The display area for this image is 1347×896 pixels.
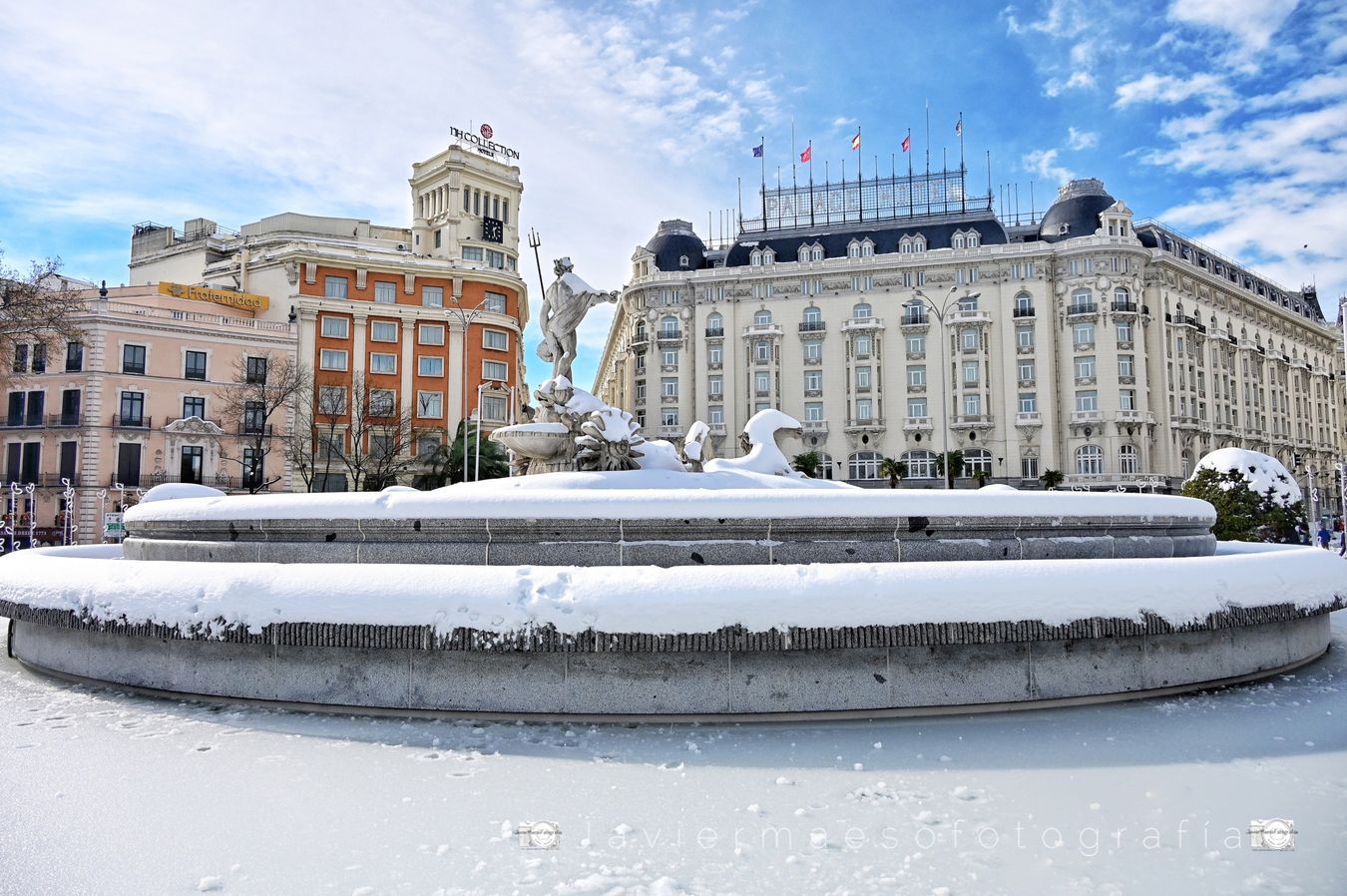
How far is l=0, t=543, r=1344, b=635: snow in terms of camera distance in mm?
5598

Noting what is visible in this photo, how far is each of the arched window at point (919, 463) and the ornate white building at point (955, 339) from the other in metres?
0.11

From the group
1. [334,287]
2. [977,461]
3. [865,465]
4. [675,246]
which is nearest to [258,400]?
[334,287]

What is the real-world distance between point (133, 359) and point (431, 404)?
16899 millimetres

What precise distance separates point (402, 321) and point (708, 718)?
53.8 meters

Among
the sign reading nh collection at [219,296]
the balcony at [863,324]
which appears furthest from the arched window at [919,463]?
the sign reading nh collection at [219,296]

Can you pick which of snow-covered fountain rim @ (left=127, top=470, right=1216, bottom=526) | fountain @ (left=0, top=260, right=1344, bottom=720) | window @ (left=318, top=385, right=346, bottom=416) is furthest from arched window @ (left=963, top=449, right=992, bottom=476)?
fountain @ (left=0, top=260, right=1344, bottom=720)

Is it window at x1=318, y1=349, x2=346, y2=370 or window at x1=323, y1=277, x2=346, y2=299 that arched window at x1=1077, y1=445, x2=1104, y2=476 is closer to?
window at x1=318, y1=349, x2=346, y2=370

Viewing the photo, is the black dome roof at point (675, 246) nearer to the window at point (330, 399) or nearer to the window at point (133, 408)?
the window at point (330, 399)

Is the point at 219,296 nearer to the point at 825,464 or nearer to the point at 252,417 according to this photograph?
the point at 252,417

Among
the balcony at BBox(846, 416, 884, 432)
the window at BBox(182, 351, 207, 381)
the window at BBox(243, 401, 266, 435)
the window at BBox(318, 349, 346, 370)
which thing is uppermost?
the window at BBox(318, 349, 346, 370)

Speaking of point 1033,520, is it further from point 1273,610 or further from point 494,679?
point 494,679

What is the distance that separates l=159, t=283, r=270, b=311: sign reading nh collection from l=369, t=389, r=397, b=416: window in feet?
33.8

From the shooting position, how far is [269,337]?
166ft

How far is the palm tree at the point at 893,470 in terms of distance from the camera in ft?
192
